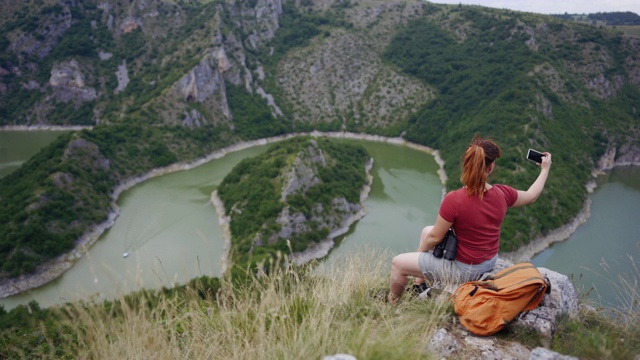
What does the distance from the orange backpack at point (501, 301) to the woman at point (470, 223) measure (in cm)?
47

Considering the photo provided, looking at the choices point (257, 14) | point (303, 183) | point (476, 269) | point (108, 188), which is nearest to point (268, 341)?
point (476, 269)

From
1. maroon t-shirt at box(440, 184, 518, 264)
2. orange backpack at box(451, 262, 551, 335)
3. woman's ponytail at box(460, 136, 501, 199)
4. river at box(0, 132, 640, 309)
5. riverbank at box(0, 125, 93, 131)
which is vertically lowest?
river at box(0, 132, 640, 309)

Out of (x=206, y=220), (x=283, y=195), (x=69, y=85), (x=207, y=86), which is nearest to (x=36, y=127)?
(x=69, y=85)

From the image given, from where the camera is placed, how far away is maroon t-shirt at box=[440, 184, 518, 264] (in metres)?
3.54

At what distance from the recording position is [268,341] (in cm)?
277

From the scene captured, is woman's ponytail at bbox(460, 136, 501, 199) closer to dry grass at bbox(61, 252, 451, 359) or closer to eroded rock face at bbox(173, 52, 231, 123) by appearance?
dry grass at bbox(61, 252, 451, 359)

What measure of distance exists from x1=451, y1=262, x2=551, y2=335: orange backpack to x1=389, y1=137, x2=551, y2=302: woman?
18.6 inches

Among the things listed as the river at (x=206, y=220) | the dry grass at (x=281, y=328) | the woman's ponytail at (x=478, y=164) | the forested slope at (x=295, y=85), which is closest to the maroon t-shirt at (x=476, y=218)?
the woman's ponytail at (x=478, y=164)

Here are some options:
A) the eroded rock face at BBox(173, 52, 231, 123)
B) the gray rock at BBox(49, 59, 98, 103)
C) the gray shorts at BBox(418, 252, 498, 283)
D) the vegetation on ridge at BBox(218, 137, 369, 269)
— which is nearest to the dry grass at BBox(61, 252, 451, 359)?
the gray shorts at BBox(418, 252, 498, 283)

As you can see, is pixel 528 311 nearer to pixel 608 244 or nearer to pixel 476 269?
pixel 476 269

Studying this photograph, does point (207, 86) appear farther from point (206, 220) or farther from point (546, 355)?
point (546, 355)

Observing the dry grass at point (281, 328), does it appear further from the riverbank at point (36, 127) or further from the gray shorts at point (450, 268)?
the riverbank at point (36, 127)

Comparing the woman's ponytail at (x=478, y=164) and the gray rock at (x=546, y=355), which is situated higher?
the woman's ponytail at (x=478, y=164)

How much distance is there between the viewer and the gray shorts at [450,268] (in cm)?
380
